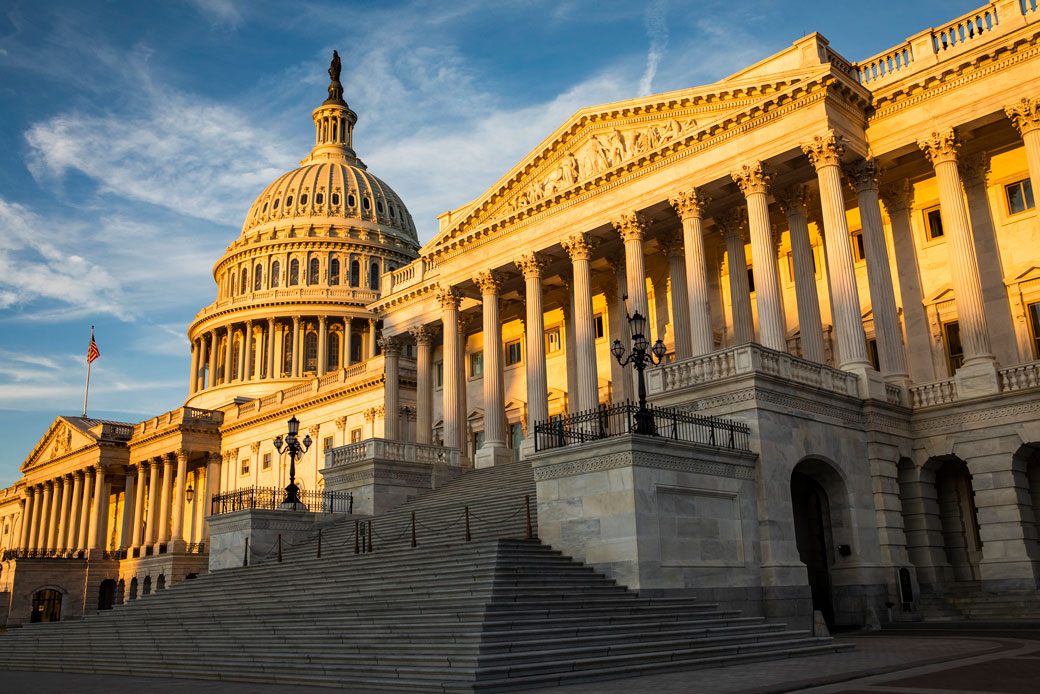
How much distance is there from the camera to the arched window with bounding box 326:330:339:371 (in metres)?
106

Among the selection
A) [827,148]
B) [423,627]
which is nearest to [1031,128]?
[827,148]

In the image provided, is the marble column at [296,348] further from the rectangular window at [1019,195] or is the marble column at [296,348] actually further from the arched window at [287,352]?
the rectangular window at [1019,195]

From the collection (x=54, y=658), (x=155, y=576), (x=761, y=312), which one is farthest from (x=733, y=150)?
(x=155, y=576)

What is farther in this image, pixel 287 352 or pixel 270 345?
pixel 270 345

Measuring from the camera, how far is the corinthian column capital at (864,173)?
3491cm

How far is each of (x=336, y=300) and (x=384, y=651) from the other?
9163cm

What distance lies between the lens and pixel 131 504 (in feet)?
299

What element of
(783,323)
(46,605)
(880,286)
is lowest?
(46,605)

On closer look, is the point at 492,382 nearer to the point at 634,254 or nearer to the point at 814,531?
the point at 634,254

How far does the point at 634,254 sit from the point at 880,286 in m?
10.0

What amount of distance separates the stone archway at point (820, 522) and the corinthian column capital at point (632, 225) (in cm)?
1284

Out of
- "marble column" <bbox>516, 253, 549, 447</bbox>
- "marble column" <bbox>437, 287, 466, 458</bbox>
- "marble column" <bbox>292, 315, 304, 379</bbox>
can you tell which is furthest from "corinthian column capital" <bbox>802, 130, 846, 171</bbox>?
"marble column" <bbox>292, 315, 304, 379</bbox>

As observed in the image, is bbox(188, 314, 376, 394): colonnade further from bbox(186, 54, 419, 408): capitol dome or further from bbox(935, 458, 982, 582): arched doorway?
bbox(935, 458, 982, 582): arched doorway

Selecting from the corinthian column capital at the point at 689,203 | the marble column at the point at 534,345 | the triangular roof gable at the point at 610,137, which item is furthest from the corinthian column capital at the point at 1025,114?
the marble column at the point at 534,345
